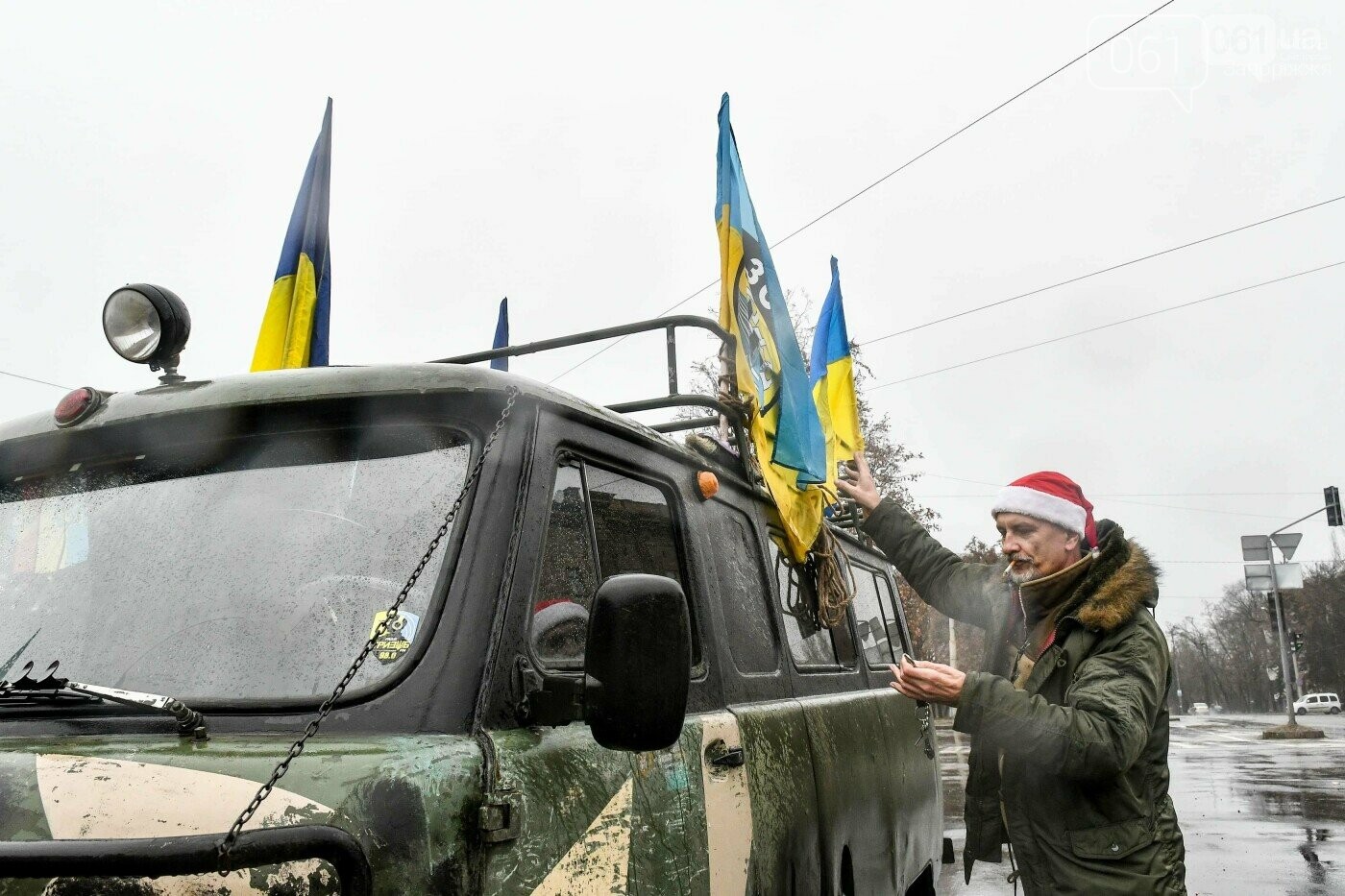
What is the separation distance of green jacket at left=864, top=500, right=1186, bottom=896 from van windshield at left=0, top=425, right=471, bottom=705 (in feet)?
4.96

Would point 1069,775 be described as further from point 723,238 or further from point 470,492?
point 723,238

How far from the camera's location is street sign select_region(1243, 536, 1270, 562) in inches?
958

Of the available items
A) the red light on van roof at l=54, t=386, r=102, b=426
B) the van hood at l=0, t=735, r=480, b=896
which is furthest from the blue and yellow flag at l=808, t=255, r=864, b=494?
the van hood at l=0, t=735, r=480, b=896

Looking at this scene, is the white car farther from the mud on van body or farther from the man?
the mud on van body

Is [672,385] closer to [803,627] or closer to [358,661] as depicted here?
[803,627]

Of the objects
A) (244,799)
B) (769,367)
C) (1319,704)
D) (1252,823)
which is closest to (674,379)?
(769,367)

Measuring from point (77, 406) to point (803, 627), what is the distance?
2324 millimetres

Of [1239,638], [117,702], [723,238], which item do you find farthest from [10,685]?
[1239,638]

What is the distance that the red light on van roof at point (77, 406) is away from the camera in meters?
2.43

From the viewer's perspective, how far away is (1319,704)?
212ft

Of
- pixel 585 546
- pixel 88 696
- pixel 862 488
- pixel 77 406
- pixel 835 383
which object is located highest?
pixel 835 383

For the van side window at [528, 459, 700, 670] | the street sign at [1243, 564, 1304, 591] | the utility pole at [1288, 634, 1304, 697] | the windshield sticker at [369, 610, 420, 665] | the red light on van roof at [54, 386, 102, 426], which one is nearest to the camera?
the windshield sticker at [369, 610, 420, 665]

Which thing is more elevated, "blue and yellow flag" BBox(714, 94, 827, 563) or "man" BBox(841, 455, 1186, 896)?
"blue and yellow flag" BBox(714, 94, 827, 563)

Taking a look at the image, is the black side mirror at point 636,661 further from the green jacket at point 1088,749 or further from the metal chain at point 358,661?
the green jacket at point 1088,749
